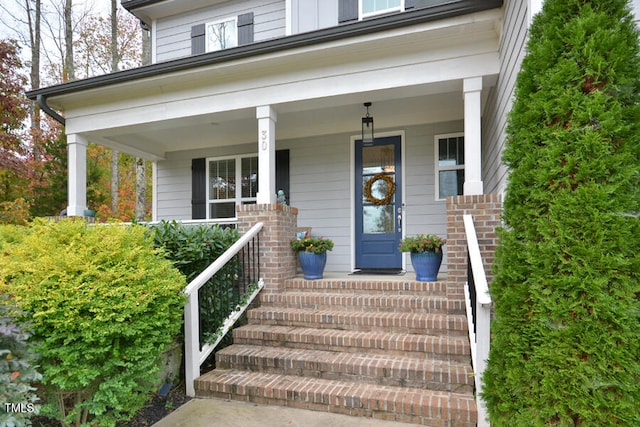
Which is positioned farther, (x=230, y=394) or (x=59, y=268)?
(x=230, y=394)

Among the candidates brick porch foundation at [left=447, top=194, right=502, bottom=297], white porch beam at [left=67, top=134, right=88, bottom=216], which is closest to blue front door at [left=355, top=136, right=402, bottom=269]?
brick porch foundation at [left=447, top=194, right=502, bottom=297]

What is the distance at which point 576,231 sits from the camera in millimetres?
1592

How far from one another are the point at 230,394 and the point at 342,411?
36.3 inches

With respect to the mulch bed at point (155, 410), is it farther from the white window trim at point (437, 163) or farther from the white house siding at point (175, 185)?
the white house siding at point (175, 185)

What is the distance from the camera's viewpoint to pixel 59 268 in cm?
227

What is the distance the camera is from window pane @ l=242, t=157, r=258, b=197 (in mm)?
6438

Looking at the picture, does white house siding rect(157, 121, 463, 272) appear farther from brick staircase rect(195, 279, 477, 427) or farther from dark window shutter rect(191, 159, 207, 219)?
brick staircase rect(195, 279, 477, 427)

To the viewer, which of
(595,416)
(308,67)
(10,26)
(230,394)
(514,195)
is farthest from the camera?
(10,26)

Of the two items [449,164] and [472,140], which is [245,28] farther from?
[472,140]

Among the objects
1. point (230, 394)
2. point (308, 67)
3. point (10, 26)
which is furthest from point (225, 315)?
point (10, 26)

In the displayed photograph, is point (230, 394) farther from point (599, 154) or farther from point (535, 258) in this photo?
point (599, 154)

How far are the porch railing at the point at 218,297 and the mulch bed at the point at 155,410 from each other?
0.41 ft

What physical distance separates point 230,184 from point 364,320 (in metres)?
4.03

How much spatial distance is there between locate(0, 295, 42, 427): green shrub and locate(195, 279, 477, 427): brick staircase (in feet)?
4.62
